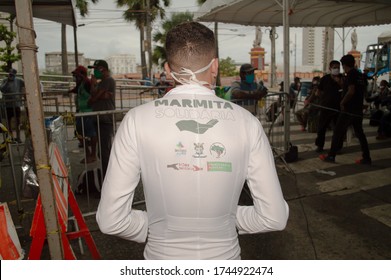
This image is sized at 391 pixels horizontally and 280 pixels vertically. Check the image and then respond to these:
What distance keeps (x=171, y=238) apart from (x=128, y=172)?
0.38 m

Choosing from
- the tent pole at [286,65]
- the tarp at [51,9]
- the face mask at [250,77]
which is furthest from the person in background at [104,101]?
the tent pole at [286,65]

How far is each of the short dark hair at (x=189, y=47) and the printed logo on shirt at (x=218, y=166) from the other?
0.45 metres

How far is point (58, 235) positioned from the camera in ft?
7.45

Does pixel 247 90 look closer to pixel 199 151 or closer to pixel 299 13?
pixel 199 151

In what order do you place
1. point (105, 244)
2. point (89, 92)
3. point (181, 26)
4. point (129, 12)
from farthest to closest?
1. point (129, 12)
2. point (89, 92)
3. point (105, 244)
4. point (181, 26)

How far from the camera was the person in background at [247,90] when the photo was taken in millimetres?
5961

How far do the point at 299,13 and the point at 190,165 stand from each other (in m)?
9.43

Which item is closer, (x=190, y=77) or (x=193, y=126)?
(x=193, y=126)

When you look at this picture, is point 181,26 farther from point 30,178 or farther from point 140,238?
point 30,178

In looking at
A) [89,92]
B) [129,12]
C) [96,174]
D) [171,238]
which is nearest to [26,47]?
[171,238]

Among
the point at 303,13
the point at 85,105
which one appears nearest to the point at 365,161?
the point at 303,13

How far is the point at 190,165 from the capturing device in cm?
150

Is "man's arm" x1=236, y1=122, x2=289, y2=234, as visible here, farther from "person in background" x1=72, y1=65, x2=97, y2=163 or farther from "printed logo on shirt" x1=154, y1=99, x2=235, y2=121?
"person in background" x1=72, y1=65, x2=97, y2=163

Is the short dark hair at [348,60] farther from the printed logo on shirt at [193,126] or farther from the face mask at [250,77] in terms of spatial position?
the printed logo on shirt at [193,126]
